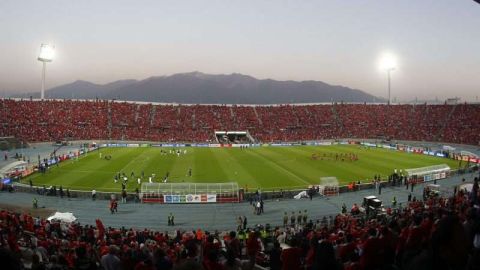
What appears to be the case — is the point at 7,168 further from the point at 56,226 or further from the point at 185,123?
the point at 185,123

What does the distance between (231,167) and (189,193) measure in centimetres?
1777

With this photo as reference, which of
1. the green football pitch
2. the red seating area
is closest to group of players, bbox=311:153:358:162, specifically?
the green football pitch

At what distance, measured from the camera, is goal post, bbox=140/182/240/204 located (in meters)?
35.8

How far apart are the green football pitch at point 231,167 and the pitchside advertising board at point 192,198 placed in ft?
18.0

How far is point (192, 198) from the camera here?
36062mm

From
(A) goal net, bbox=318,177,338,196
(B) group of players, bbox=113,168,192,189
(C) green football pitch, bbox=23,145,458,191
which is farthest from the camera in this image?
(C) green football pitch, bbox=23,145,458,191

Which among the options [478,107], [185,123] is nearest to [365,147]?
[478,107]

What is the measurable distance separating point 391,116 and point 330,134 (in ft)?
62.2

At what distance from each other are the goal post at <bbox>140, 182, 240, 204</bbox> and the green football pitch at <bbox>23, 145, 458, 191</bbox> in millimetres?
4912

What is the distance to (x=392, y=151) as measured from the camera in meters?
72.3

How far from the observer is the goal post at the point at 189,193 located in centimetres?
3578

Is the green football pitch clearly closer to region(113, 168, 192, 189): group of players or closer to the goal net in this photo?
region(113, 168, 192, 189): group of players

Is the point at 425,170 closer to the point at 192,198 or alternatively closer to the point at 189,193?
the point at 192,198

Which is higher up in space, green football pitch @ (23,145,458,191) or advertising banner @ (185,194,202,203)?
green football pitch @ (23,145,458,191)
